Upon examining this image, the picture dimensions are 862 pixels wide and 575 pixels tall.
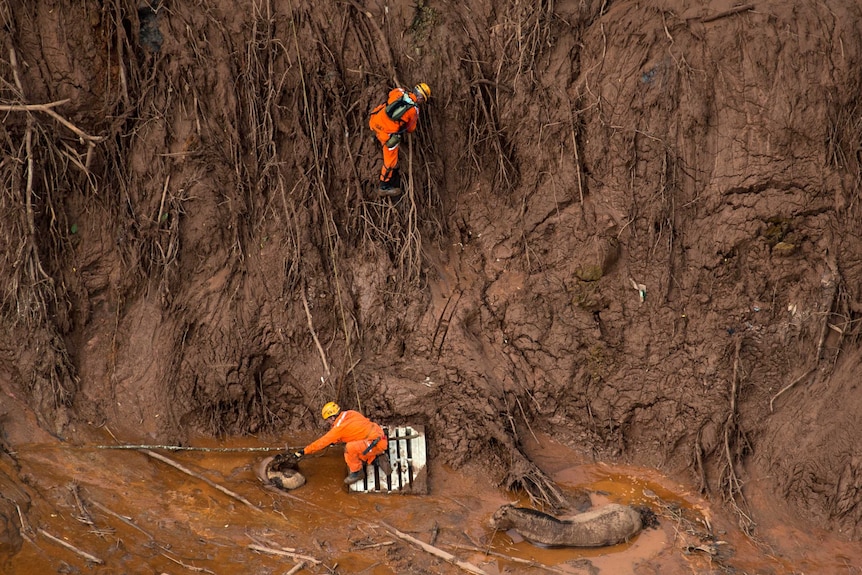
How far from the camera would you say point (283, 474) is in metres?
7.86

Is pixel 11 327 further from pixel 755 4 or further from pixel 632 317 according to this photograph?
pixel 755 4

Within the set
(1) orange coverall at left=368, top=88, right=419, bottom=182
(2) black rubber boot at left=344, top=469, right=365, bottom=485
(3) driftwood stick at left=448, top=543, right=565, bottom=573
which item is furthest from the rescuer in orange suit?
(3) driftwood stick at left=448, top=543, right=565, bottom=573

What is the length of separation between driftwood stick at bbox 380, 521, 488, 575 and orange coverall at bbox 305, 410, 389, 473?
751 mm

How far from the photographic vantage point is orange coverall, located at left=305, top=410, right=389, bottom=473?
25.1 ft

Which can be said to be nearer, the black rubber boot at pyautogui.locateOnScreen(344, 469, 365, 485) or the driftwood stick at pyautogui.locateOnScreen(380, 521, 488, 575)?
the driftwood stick at pyautogui.locateOnScreen(380, 521, 488, 575)

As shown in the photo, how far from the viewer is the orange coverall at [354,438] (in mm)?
7648

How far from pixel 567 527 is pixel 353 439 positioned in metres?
2.24

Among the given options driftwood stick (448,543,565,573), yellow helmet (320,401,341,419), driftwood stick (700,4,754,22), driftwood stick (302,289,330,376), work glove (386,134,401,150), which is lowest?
driftwood stick (448,543,565,573)

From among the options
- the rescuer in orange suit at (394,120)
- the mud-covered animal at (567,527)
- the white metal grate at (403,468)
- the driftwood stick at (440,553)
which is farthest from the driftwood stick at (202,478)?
the rescuer in orange suit at (394,120)

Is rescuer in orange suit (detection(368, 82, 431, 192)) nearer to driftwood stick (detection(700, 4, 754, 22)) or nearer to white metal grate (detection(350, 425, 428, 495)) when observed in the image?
white metal grate (detection(350, 425, 428, 495))

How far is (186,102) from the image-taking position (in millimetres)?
8258

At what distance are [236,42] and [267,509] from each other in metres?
4.80

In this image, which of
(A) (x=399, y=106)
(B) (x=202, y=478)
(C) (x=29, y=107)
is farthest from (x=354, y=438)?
(C) (x=29, y=107)

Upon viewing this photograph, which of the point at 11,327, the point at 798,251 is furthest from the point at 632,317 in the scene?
the point at 11,327
